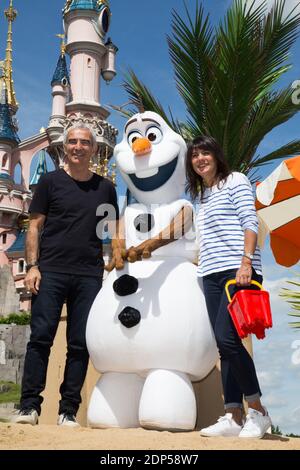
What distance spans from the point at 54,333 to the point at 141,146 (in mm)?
1379

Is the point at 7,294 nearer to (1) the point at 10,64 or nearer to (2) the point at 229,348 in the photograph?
(1) the point at 10,64

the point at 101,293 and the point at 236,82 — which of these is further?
the point at 236,82

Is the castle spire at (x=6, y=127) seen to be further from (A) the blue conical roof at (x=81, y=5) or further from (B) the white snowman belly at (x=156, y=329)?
(B) the white snowman belly at (x=156, y=329)

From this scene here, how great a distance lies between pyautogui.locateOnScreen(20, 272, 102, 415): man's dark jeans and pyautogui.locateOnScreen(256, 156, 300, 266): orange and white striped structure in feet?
4.22

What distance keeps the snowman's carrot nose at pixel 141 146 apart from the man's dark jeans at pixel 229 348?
101cm

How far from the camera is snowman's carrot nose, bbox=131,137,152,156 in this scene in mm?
4031

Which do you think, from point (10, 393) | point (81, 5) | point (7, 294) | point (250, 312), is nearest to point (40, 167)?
point (7, 294)

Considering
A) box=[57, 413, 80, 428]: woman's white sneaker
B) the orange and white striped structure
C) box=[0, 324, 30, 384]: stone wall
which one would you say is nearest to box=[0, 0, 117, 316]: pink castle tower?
box=[0, 324, 30, 384]: stone wall

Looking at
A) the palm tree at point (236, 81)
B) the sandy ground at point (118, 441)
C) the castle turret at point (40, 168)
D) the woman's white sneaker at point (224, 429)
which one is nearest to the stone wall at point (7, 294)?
the castle turret at point (40, 168)

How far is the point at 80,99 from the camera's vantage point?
82.1 feet

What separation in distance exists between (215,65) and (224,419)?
4206mm

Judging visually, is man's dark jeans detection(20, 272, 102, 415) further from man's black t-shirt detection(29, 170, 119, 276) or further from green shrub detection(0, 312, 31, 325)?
green shrub detection(0, 312, 31, 325)
